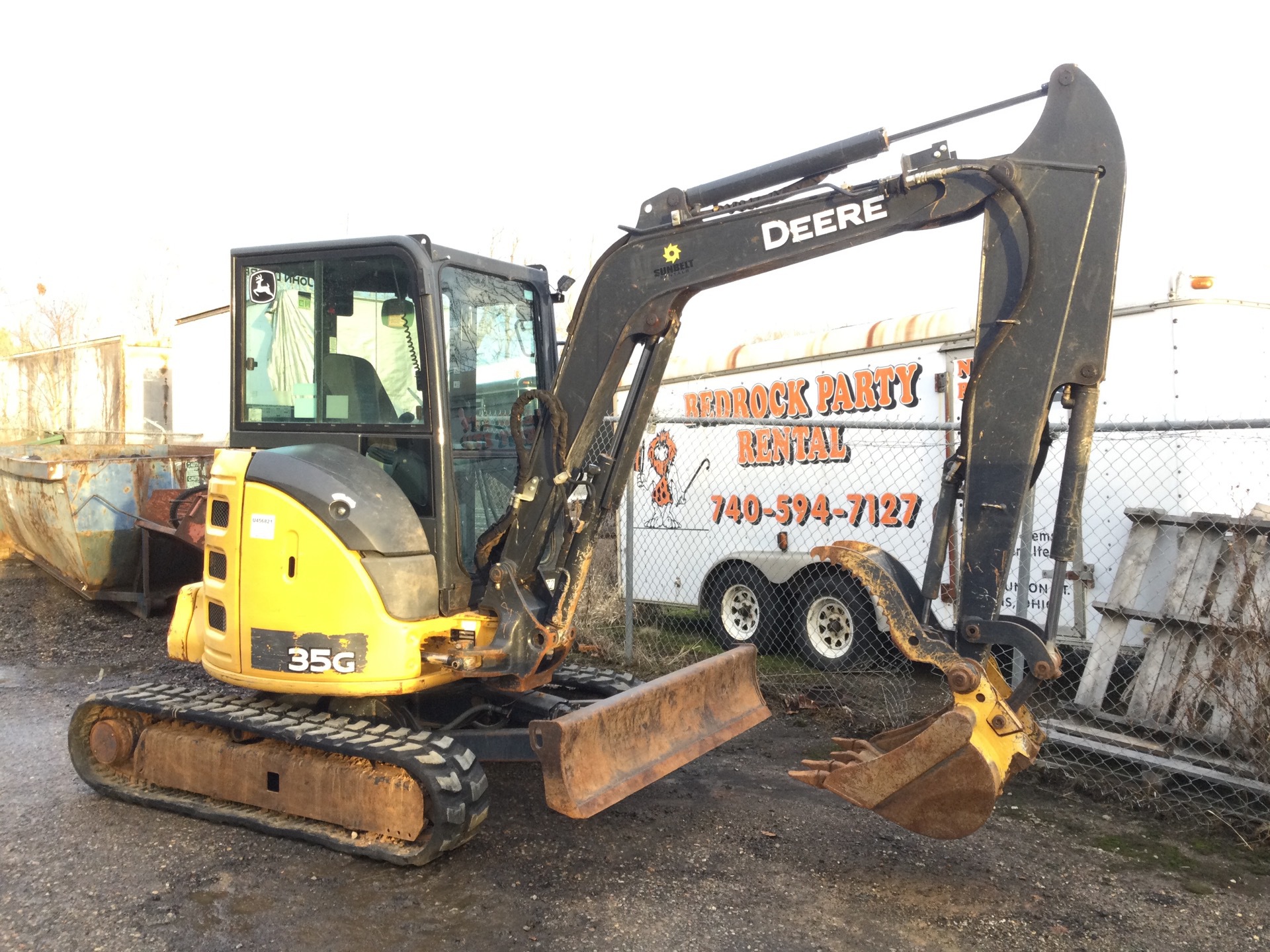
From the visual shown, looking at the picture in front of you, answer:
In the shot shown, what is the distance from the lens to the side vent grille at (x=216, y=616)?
501 centimetres

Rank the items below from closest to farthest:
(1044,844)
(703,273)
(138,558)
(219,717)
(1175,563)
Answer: (703,273), (1044,844), (219,717), (1175,563), (138,558)

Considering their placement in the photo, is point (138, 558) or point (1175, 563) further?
point (138, 558)

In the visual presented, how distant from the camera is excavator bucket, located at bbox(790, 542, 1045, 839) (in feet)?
11.9

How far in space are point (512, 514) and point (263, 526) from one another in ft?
3.99

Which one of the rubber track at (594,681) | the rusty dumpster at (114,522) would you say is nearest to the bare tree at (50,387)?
the rusty dumpster at (114,522)

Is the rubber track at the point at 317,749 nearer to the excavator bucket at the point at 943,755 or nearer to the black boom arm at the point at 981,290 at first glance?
the black boom arm at the point at 981,290

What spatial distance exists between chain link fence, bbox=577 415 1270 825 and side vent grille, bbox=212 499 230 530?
3329 mm

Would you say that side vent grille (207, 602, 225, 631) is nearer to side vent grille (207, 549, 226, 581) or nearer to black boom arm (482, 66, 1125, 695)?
side vent grille (207, 549, 226, 581)

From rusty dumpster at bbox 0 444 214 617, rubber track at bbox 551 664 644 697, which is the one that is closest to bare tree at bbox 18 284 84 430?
rusty dumpster at bbox 0 444 214 617

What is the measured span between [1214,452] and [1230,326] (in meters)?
0.84

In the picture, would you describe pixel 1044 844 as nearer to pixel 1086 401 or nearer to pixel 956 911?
pixel 956 911

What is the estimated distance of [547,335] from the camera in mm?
5738

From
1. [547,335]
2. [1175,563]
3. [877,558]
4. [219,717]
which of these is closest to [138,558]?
[219,717]

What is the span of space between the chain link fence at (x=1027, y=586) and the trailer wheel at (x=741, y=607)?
19 mm
